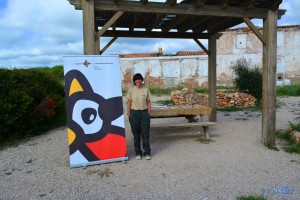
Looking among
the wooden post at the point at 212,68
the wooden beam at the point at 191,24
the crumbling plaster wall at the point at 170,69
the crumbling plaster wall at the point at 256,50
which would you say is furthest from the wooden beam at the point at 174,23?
the crumbling plaster wall at the point at 256,50

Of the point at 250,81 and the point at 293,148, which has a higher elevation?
the point at 250,81

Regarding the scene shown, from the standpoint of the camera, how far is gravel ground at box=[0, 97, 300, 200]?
3807 mm

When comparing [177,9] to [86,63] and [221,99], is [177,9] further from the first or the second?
[221,99]

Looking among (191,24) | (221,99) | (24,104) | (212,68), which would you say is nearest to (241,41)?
(221,99)

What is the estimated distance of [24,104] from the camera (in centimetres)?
705

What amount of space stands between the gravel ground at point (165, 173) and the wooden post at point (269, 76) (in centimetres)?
40

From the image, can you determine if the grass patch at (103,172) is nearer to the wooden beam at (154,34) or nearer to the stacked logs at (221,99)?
the wooden beam at (154,34)

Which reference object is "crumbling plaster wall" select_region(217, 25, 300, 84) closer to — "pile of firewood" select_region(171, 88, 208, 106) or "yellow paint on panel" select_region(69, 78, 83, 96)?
"pile of firewood" select_region(171, 88, 208, 106)

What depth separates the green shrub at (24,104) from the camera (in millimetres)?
6812

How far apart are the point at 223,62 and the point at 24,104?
71.7 feet

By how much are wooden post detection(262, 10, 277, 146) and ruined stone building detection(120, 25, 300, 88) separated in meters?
18.9

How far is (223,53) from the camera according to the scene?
26.1 meters

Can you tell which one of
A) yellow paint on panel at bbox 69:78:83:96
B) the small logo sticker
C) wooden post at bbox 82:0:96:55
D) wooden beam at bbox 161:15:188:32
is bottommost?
yellow paint on panel at bbox 69:78:83:96

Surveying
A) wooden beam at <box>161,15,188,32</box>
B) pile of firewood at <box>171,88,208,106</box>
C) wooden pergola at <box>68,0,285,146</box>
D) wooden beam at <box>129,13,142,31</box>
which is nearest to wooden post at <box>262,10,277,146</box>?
wooden pergola at <box>68,0,285,146</box>
